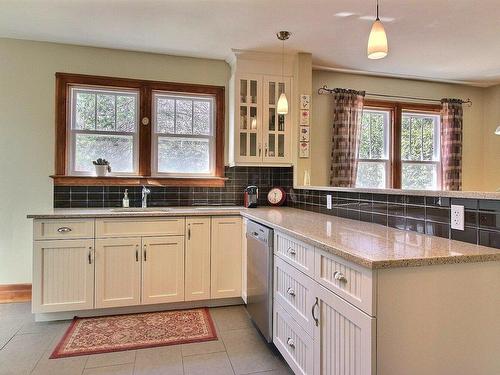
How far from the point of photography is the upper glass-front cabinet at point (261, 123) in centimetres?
333

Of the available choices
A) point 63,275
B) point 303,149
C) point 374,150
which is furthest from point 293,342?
point 374,150

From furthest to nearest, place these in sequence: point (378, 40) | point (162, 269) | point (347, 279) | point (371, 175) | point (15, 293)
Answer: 1. point (371, 175)
2. point (15, 293)
3. point (162, 269)
4. point (378, 40)
5. point (347, 279)

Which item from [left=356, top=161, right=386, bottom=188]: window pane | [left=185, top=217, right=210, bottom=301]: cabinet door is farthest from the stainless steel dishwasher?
[left=356, top=161, right=386, bottom=188]: window pane

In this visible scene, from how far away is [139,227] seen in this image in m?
2.76

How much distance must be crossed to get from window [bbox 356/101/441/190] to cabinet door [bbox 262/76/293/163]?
1.24 metres

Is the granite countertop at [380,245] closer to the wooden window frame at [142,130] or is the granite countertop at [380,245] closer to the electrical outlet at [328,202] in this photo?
the electrical outlet at [328,202]

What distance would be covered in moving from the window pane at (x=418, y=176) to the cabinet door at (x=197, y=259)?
9.31 feet

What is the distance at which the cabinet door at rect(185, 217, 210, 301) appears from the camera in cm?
287

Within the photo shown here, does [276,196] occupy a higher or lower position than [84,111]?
lower

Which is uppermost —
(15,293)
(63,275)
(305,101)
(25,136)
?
(305,101)

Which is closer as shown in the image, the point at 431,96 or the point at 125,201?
the point at 125,201

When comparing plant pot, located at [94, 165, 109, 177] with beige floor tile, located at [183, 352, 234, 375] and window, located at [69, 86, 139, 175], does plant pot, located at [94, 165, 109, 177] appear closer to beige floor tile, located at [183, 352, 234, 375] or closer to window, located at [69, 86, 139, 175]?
window, located at [69, 86, 139, 175]

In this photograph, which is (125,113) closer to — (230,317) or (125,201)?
(125,201)

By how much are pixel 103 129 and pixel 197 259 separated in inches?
63.4
